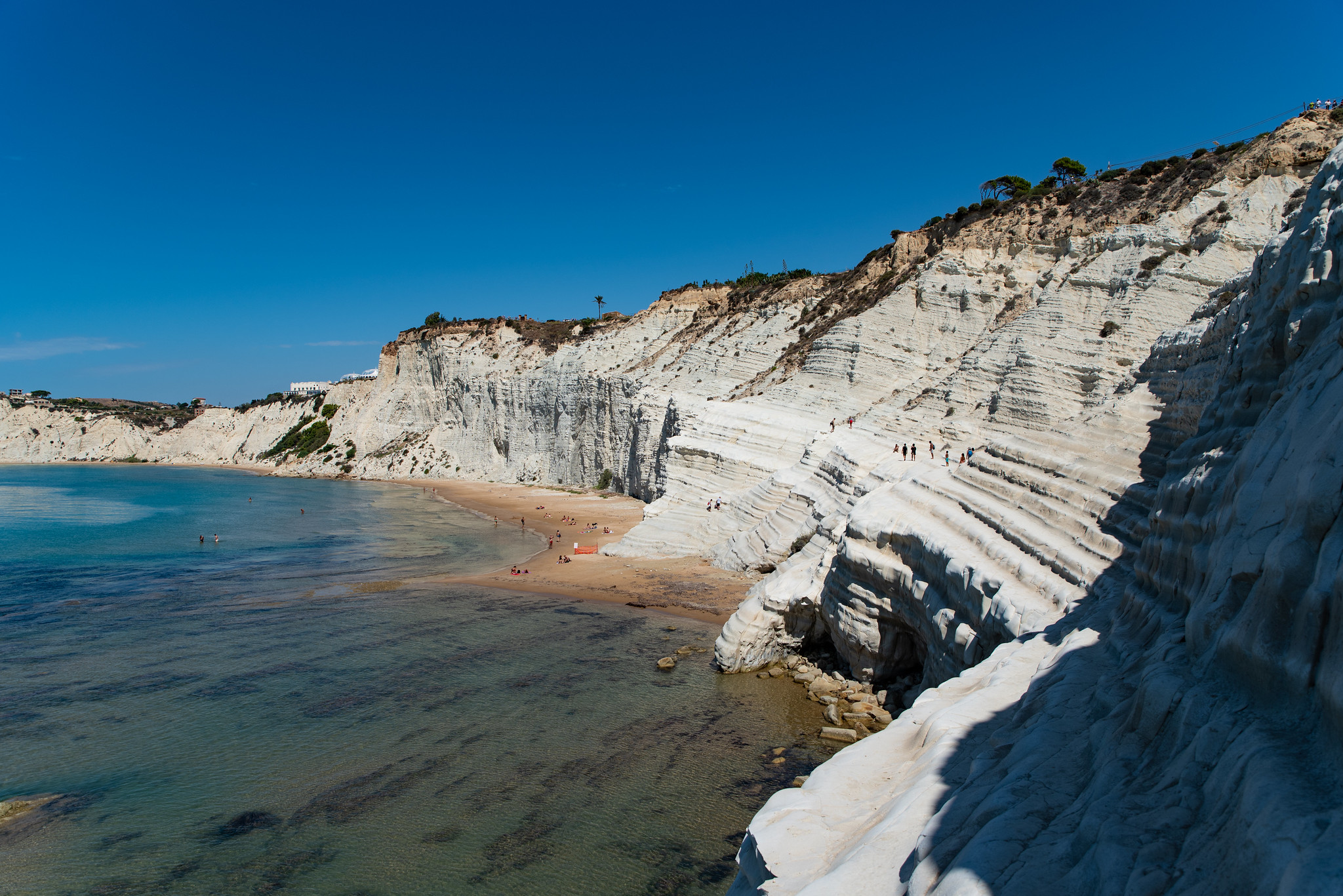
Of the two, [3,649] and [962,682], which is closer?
[962,682]

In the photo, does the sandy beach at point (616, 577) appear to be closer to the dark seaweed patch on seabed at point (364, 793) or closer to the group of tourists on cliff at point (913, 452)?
the group of tourists on cliff at point (913, 452)

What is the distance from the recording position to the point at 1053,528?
11.1m

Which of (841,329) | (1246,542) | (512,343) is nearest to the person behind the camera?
(1246,542)

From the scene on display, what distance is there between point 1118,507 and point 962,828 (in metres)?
6.89

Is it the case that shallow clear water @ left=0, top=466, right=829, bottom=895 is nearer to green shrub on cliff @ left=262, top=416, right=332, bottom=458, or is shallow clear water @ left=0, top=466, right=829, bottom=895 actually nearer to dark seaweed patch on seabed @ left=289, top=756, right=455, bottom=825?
dark seaweed patch on seabed @ left=289, top=756, right=455, bottom=825

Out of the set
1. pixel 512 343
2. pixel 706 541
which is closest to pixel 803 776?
pixel 706 541

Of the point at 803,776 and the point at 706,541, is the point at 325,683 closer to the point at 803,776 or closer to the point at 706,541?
the point at 803,776

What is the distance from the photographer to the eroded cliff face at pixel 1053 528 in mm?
4152

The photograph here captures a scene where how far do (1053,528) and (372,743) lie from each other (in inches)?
421

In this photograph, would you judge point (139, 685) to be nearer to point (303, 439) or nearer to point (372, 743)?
point (372, 743)

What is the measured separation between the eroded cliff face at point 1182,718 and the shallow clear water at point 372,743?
3.66 metres

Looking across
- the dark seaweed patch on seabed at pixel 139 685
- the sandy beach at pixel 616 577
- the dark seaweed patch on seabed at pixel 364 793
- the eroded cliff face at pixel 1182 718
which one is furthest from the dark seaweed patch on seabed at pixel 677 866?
the dark seaweed patch on seabed at pixel 139 685

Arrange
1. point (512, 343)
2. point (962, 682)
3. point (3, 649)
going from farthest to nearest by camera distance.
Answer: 1. point (512, 343)
2. point (3, 649)
3. point (962, 682)

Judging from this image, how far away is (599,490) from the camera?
167 ft
